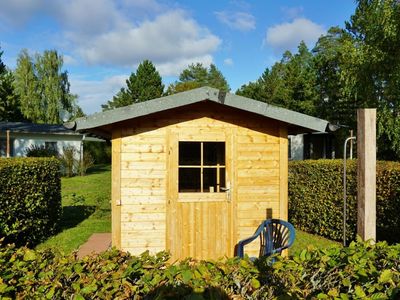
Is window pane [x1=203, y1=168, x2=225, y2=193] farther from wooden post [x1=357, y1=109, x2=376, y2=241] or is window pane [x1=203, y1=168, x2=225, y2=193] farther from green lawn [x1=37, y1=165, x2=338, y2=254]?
wooden post [x1=357, y1=109, x2=376, y2=241]

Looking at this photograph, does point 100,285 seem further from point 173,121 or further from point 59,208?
point 59,208

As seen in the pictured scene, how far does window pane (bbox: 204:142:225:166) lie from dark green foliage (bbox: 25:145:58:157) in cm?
1894

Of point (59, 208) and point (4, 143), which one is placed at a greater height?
point (4, 143)

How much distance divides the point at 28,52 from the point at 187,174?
39.1 meters

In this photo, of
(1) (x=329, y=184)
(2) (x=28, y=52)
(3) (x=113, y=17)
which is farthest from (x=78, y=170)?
(2) (x=28, y=52)

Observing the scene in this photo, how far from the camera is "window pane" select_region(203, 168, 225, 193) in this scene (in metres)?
5.79

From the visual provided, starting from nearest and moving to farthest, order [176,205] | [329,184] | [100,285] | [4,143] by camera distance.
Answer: [100,285], [176,205], [329,184], [4,143]

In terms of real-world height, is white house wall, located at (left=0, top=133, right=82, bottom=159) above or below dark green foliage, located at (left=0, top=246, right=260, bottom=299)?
above

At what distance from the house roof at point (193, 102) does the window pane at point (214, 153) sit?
733 mm

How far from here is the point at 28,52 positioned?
38.8 meters

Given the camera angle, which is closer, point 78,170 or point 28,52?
point 78,170

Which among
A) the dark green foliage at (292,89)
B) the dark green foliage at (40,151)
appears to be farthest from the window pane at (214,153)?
the dark green foliage at (292,89)

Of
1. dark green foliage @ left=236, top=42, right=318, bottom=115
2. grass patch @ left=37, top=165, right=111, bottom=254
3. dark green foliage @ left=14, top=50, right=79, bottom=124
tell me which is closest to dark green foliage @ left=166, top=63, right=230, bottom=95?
dark green foliage @ left=236, top=42, right=318, bottom=115

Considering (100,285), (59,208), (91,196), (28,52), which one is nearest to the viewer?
(100,285)
